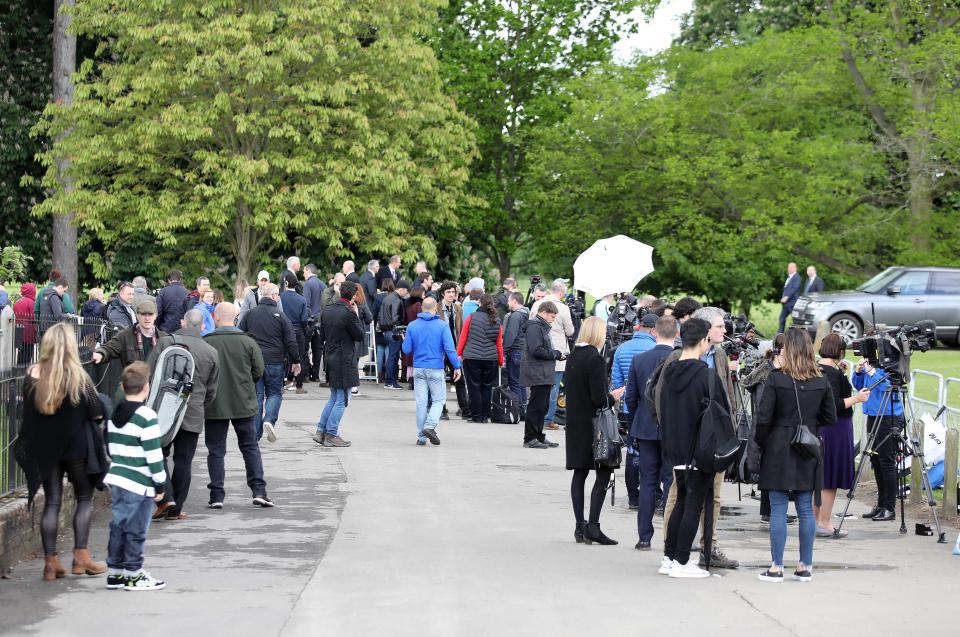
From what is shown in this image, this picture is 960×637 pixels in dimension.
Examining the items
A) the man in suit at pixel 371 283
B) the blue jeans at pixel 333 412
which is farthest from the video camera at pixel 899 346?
the man in suit at pixel 371 283

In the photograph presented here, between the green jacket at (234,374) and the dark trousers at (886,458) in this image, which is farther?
the dark trousers at (886,458)

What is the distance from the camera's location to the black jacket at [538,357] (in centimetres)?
1725

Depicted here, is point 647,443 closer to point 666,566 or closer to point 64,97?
point 666,566

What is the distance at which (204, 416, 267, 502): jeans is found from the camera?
12.6 m

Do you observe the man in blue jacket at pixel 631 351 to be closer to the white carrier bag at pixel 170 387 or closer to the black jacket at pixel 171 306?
the white carrier bag at pixel 170 387

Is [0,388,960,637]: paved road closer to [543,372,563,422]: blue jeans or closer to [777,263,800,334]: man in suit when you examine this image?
[543,372,563,422]: blue jeans

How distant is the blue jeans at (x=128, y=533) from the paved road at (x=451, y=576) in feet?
0.88

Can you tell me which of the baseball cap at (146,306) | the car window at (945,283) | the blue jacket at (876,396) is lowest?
the blue jacket at (876,396)

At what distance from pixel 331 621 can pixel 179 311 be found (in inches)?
543

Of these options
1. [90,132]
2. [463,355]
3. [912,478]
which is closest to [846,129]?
[90,132]

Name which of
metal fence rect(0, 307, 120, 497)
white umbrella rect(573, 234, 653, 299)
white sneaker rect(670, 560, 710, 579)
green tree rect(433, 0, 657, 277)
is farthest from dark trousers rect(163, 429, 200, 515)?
green tree rect(433, 0, 657, 277)

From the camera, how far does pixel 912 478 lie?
14.3m

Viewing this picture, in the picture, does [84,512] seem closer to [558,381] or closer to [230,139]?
[558,381]

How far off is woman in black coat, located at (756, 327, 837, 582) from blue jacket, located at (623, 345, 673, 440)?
47.2 inches
